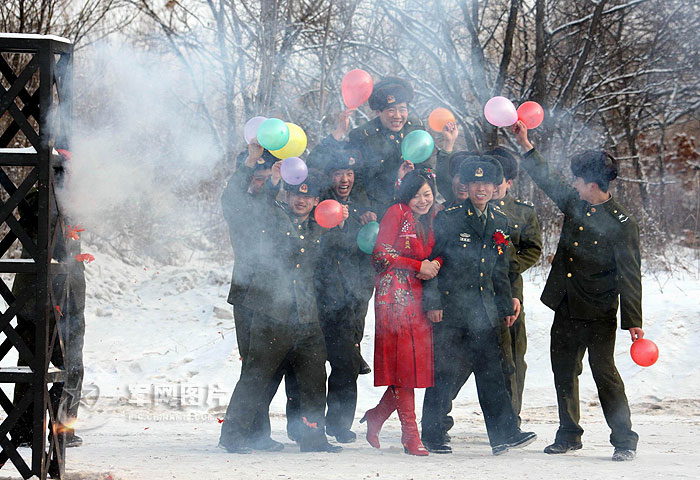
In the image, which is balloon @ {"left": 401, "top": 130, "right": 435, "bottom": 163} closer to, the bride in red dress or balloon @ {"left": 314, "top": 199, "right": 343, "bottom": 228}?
the bride in red dress

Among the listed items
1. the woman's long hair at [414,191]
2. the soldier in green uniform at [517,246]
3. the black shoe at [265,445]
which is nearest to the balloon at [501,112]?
the soldier in green uniform at [517,246]

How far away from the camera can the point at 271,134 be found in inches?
206

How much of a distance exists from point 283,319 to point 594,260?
2053 mm

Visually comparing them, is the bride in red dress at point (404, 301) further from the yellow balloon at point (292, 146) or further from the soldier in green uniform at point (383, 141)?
the yellow balloon at point (292, 146)

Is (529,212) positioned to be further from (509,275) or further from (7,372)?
(7,372)

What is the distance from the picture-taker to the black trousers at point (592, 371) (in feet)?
17.1

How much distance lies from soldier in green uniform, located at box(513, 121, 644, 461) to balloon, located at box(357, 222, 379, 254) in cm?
113

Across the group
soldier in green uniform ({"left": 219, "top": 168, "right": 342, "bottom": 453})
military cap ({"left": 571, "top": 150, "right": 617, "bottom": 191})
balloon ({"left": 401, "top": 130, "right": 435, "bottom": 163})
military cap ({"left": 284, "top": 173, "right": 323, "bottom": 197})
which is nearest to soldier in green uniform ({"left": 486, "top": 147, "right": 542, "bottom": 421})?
balloon ({"left": 401, "top": 130, "right": 435, "bottom": 163})

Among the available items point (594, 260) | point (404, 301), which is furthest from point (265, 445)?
point (594, 260)

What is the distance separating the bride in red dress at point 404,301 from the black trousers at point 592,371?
87cm

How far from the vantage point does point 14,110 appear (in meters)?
4.17

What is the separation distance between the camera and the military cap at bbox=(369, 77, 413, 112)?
19.3ft

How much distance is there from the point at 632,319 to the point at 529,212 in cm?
119

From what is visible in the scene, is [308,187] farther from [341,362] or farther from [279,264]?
[341,362]
